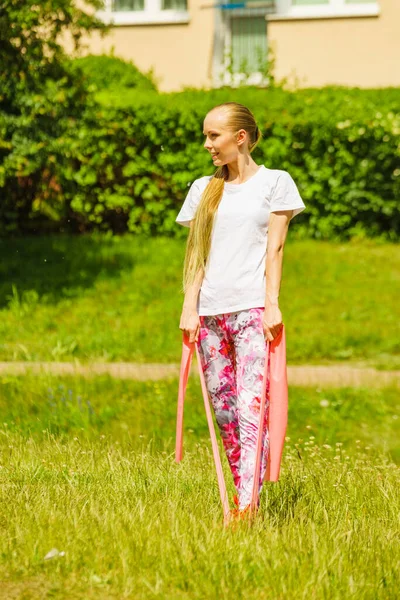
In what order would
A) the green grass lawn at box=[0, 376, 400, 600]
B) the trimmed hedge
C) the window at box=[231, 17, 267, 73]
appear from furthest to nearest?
the window at box=[231, 17, 267, 73] → the trimmed hedge → the green grass lawn at box=[0, 376, 400, 600]

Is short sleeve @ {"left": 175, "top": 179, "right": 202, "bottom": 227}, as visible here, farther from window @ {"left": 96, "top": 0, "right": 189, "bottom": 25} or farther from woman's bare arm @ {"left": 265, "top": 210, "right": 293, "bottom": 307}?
window @ {"left": 96, "top": 0, "right": 189, "bottom": 25}

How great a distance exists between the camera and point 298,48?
53.5 ft

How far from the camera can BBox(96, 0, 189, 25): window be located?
17062 mm

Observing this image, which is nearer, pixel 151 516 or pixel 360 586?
pixel 360 586

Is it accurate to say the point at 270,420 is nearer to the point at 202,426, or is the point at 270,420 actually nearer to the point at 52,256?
the point at 202,426

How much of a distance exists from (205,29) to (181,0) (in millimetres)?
724

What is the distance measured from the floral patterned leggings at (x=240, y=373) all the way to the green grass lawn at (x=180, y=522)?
26 centimetres

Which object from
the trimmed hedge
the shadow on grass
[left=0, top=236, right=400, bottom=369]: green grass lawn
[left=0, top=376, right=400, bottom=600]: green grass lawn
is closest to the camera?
[left=0, top=376, right=400, bottom=600]: green grass lawn

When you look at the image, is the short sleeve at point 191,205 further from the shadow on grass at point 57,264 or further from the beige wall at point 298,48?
the beige wall at point 298,48

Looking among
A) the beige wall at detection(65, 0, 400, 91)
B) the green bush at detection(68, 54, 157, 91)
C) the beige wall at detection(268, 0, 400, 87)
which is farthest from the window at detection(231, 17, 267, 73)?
the green bush at detection(68, 54, 157, 91)

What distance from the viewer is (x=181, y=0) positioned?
56.4 feet

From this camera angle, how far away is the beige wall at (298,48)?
16.0 meters

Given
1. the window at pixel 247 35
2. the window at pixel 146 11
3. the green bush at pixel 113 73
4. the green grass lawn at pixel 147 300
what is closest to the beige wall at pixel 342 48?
the window at pixel 247 35

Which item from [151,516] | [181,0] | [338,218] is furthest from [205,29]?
[151,516]
